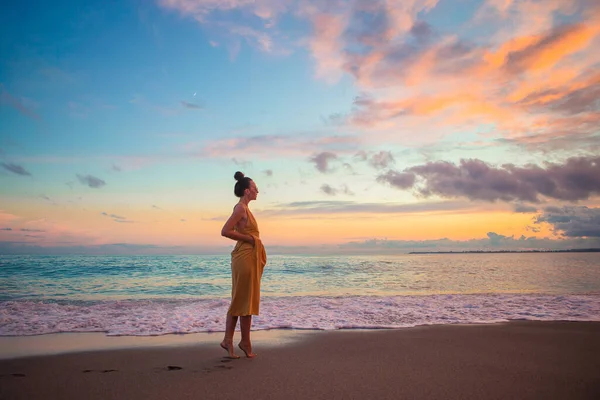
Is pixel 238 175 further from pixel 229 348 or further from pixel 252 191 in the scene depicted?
pixel 229 348

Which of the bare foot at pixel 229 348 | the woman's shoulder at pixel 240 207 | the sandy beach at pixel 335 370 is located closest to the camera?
the sandy beach at pixel 335 370

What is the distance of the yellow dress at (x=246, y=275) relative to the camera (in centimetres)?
521

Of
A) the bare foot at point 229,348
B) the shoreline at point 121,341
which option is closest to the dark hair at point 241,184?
the bare foot at point 229,348

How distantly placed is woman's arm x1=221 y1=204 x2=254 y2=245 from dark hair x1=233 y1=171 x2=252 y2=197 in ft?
0.75

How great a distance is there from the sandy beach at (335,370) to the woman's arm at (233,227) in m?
1.56

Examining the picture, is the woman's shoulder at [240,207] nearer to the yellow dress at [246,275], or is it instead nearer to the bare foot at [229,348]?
the yellow dress at [246,275]

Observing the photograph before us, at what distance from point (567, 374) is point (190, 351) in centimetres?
469

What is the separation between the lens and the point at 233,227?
527 cm

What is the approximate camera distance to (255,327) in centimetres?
747

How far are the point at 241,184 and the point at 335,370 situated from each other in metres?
2.65

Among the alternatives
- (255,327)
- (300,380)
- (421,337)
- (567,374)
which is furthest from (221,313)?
(567,374)

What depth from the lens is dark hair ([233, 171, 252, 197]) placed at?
5.42m

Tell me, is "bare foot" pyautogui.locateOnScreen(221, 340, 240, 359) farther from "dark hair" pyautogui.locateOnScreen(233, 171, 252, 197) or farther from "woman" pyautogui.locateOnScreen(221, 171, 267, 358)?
"dark hair" pyautogui.locateOnScreen(233, 171, 252, 197)

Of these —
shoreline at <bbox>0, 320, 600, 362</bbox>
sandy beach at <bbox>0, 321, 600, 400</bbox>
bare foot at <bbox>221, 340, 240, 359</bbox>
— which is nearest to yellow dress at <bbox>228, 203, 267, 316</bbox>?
bare foot at <bbox>221, 340, 240, 359</bbox>
